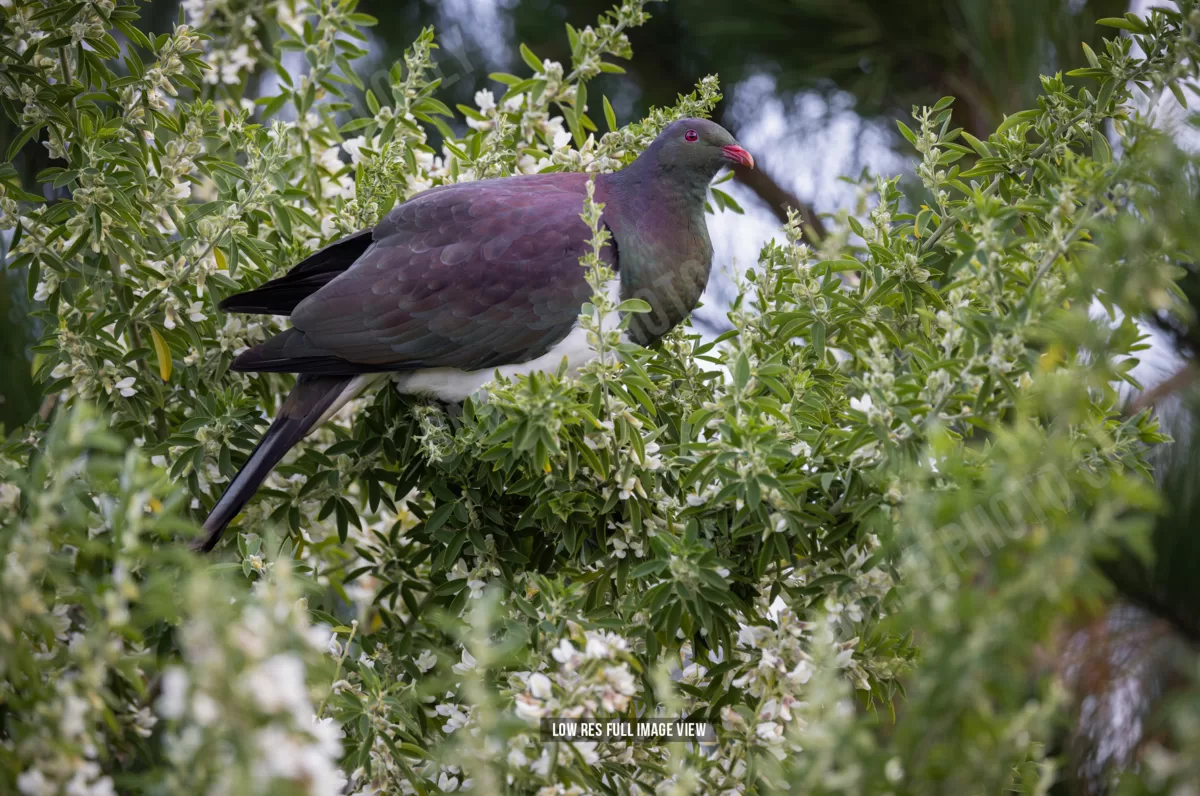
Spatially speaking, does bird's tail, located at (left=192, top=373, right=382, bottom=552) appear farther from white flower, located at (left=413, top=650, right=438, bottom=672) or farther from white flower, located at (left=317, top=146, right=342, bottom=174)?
white flower, located at (left=317, top=146, right=342, bottom=174)

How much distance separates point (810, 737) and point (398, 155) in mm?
1455

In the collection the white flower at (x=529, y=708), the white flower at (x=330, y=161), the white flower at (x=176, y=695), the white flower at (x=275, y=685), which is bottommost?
the white flower at (x=529, y=708)

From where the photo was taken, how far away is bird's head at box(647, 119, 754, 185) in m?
2.29

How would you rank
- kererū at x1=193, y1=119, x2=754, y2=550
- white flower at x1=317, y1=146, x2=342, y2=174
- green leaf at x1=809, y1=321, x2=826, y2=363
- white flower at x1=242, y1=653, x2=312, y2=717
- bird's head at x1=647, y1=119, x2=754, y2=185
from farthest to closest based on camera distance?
white flower at x1=317, y1=146, x2=342, y2=174 → bird's head at x1=647, y1=119, x2=754, y2=185 → kererū at x1=193, y1=119, x2=754, y2=550 → green leaf at x1=809, y1=321, x2=826, y2=363 → white flower at x1=242, y1=653, x2=312, y2=717

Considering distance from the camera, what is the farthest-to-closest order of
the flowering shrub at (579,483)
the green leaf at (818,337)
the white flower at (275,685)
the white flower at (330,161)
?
the white flower at (330,161), the green leaf at (818,337), the flowering shrub at (579,483), the white flower at (275,685)

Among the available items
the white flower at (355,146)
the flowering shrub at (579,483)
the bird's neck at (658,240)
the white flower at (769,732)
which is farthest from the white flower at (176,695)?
the white flower at (355,146)

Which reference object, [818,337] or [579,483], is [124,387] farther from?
[818,337]

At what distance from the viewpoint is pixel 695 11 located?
145 inches

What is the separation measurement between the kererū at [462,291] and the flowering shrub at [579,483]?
3.2 inches

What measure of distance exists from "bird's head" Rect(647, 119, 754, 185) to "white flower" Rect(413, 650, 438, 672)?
118cm

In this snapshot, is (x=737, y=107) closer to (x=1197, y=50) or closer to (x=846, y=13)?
(x=846, y=13)

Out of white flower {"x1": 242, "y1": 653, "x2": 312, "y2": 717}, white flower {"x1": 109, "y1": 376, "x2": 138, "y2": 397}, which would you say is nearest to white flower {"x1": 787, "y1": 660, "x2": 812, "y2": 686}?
white flower {"x1": 242, "y1": 653, "x2": 312, "y2": 717}

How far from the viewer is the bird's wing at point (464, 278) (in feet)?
7.07

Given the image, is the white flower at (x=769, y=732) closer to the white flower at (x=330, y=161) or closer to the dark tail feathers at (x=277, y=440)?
the dark tail feathers at (x=277, y=440)
